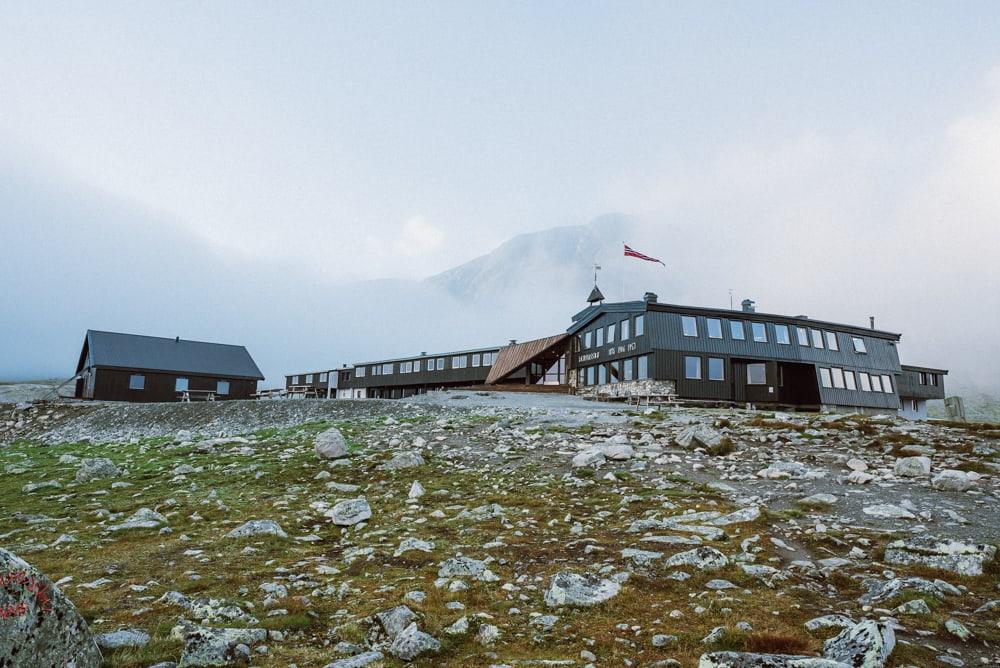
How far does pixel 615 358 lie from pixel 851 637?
42252 mm

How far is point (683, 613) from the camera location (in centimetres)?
531

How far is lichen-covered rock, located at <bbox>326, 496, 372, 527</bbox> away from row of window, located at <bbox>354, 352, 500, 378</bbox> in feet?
179

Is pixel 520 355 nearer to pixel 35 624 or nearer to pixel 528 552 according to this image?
pixel 528 552

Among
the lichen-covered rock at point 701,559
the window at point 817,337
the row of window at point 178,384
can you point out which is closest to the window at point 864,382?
the window at point 817,337

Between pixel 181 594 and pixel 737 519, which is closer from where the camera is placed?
pixel 181 594

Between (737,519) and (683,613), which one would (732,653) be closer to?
(683,613)

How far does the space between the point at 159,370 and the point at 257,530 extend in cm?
5465

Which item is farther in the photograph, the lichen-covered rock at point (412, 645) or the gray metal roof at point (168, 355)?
the gray metal roof at point (168, 355)

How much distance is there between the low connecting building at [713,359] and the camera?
136ft

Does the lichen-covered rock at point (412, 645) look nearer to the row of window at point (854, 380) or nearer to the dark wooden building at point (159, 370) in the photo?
the row of window at point (854, 380)

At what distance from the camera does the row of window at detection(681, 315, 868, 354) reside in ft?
140

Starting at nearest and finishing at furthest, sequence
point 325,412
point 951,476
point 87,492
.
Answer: point 951,476 → point 87,492 → point 325,412

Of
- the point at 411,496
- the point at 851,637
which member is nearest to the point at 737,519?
the point at 851,637

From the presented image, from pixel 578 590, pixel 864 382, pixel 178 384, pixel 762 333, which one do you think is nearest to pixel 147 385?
pixel 178 384
